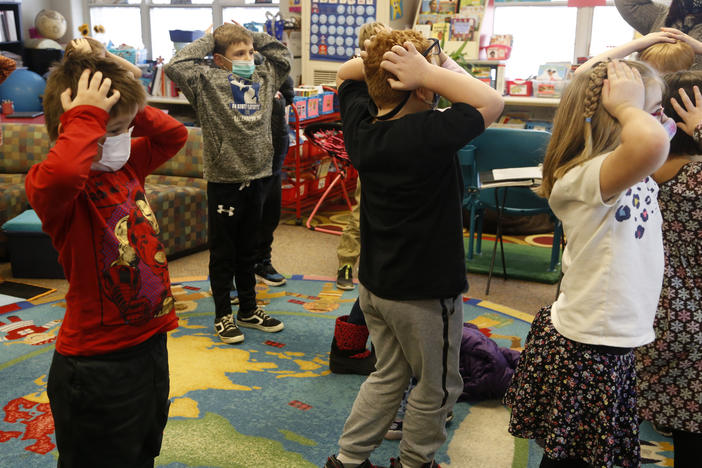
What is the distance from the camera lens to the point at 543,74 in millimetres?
4984

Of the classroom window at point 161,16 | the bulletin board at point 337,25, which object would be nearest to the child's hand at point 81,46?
the bulletin board at point 337,25

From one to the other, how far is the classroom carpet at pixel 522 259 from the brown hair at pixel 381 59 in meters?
2.26

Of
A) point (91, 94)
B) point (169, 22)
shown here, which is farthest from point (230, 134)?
point (169, 22)

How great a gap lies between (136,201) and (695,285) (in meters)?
1.34

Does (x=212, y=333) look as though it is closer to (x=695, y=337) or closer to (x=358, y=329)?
(x=358, y=329)

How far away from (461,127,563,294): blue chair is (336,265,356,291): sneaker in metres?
0.79

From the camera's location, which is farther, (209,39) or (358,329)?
(209,39)

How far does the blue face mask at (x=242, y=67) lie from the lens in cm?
275

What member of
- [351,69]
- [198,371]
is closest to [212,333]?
[198,371]

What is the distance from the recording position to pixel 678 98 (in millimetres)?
1766

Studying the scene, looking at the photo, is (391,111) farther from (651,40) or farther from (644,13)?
(644,13)

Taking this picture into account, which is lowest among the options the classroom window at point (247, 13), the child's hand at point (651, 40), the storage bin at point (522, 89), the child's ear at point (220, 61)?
the storage bin at point (522, 89)

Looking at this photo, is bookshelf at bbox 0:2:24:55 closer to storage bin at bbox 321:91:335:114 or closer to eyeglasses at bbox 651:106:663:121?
storage bin at bbox 321:91:335:114

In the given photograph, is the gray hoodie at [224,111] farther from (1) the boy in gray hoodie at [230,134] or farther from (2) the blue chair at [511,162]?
(2) the blue chair at [511,162]
